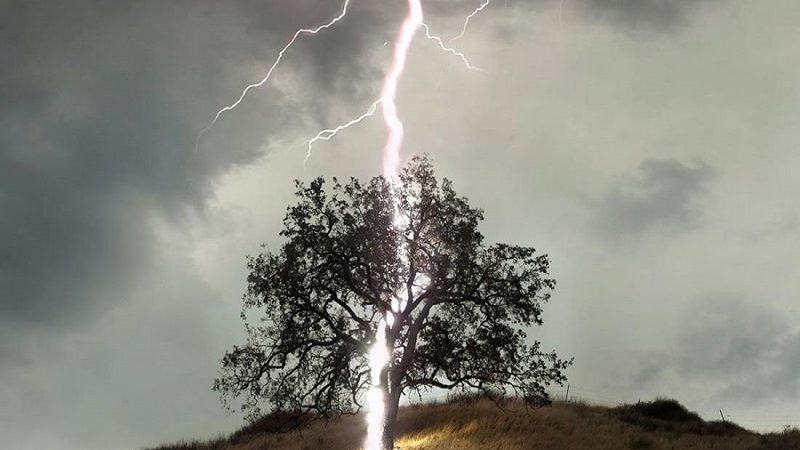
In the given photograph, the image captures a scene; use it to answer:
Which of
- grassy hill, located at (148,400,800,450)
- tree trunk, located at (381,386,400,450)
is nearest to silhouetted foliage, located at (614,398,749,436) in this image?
grassy hill, located at (148,400,800,450)

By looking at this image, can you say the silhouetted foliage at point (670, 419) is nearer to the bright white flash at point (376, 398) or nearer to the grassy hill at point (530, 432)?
the grassy hill at point (530, 432)

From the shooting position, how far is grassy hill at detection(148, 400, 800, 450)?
26.9 meters

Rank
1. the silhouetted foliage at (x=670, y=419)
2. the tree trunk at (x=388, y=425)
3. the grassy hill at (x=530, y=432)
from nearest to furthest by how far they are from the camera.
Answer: the tree trunk at (x=388, y=425), the grassy hill at (x=530, y=432), the silhouetted foliage at (x=670, y=419)

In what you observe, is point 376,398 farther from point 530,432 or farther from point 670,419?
point 670,419

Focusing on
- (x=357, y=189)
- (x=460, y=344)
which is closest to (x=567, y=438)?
(x=460, y=344)

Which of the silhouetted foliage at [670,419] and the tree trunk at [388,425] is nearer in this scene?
the tree trunk at [388,425]

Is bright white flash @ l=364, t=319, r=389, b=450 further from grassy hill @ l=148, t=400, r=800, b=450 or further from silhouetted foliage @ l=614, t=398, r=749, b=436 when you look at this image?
silhouetted foliage @ l=614, t=398, r=749, b=436

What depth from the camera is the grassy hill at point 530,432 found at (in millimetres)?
26875

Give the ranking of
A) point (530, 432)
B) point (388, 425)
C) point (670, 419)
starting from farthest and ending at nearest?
point (670, 419) → point (530, 432) → point (388, 425)

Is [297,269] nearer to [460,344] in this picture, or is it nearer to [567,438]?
[460,344]

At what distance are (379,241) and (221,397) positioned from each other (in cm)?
844

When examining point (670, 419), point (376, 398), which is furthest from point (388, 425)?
point (670, 419)

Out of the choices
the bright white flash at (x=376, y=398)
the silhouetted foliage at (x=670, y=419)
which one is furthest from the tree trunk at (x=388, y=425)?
Answer: the silhouetted foliage at (x=670, y=419)

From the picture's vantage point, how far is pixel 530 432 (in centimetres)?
2767
